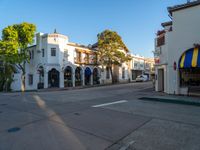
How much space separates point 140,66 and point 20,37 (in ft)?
119

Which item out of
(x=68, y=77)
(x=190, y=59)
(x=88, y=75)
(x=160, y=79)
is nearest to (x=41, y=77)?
(x=68, y=77)

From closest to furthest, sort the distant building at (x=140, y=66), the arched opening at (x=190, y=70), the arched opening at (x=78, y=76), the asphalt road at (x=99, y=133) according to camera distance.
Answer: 1. the asphalt road at (x=99, y=133)
2. the arched opening at (x=190, y=70)
3. the arched opening at (x=78, y=76)
4. the distant building at (x=140, y=66)

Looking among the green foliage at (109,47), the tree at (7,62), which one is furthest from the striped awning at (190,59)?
the tree at (7,62)

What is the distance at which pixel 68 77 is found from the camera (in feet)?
97.5

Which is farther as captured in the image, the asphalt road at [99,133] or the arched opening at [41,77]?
the arched opening at [41,77]

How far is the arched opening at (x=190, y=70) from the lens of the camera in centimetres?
1358

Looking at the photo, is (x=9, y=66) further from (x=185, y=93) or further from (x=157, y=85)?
(x=185, y=93)

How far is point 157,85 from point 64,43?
17950mm

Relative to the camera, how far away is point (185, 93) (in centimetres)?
1497

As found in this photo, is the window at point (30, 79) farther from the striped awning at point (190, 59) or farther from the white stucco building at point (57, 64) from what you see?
the striped awning at point (190, 59)

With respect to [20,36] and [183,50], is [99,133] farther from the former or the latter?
[20,36]

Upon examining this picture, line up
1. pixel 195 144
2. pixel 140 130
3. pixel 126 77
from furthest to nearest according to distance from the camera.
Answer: pixel 126 77
pixel 140 130
pixel 195 144

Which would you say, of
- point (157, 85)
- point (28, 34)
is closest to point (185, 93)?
point (157, 85)

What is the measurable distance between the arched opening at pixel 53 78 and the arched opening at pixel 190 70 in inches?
796
